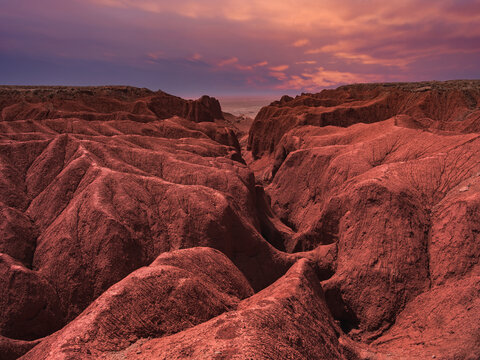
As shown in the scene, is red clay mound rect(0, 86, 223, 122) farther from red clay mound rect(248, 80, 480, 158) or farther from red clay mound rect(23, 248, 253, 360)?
red clay mound rect(23, 248, 253, 360)

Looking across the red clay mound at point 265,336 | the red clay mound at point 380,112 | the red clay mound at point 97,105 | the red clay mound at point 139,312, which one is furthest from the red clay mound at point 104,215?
the red clay mound at point 380,112

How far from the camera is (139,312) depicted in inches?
283

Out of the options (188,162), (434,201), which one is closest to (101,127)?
(188,162)

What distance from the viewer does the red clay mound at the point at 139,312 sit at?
20.5ft

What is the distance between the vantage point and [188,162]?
754 inches

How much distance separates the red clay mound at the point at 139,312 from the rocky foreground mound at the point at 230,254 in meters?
0.03

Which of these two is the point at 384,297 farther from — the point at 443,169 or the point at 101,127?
the point at 101,127

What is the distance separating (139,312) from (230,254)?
22.8 feet

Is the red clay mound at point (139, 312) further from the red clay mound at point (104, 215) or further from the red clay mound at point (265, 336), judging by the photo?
the red clay mound at point (104, 215)

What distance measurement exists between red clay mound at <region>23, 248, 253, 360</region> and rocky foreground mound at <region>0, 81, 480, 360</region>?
0.03 m

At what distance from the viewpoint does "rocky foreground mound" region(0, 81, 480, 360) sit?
277 inches

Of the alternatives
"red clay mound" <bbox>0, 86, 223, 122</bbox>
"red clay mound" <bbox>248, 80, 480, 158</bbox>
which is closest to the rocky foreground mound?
"red clay mound" <bbox>0, 86, 223, 122</bbox>

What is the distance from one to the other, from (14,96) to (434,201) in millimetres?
66452

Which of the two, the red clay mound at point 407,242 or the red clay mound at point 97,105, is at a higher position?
the red clay mound at point 97,105
